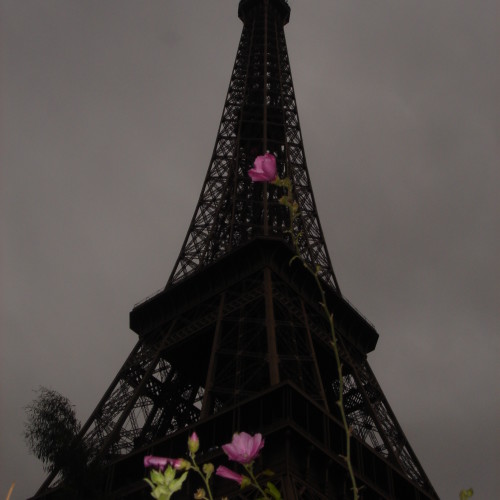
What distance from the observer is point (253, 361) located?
3578cm

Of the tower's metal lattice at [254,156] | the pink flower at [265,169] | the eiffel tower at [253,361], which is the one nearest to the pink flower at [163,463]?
the pink flower at [265,169]

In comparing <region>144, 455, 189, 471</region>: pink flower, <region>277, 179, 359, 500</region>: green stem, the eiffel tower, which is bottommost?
<region>144, 455, 189, 471</region>: pink flower

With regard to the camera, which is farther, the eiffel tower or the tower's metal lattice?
the tower's metal lattice

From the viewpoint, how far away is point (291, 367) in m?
33.7

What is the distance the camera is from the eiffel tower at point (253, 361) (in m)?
27.5

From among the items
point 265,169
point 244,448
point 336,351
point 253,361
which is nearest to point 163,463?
point 244,448

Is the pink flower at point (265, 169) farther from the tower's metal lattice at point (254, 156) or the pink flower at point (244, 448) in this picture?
the tower's metal lattice at point (254, 156)

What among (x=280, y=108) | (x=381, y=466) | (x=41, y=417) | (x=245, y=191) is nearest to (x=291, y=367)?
(x=381, y=466)

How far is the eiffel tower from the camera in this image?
1082 inches

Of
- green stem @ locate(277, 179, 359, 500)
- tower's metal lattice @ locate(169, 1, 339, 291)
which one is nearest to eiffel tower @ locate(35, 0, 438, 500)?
tower's metal lattice @ locate(169, 1, 339, 291)

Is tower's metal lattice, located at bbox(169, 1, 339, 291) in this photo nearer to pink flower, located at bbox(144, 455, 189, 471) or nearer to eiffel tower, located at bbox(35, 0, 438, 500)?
eiffel tower, located at bbox(35, 0, 438, 500)

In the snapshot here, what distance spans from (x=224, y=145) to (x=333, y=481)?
3135cm

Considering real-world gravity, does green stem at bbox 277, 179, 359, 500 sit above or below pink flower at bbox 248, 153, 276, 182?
below

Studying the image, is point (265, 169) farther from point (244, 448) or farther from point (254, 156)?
point (254, 156)
